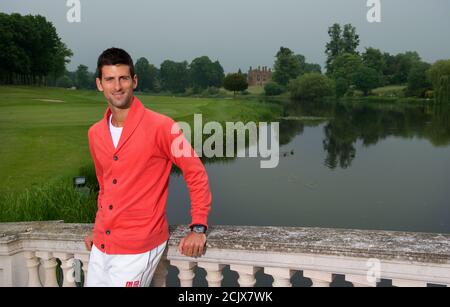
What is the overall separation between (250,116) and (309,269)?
125ft

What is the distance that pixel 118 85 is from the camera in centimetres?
269

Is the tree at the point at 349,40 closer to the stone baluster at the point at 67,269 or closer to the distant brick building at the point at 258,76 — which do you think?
the distant brick building at the point at 258,76

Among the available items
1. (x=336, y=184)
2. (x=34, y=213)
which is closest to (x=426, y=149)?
(x=336, y=184)

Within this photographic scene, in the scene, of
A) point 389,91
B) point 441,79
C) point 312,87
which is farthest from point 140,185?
point 389,91

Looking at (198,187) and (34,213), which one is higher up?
(198,187)

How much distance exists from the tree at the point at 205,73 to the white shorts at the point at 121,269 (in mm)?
A: 121077

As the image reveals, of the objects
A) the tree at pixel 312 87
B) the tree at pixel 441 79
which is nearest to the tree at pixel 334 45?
the tree at pixel 312 87

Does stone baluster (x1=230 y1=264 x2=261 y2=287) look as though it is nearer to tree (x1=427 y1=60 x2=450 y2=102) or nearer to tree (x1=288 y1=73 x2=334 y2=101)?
tree (x1=427 y1=60 x2=450 y2=102)

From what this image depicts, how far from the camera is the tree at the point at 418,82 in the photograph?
93625mm

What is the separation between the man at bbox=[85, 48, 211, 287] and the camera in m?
2.59

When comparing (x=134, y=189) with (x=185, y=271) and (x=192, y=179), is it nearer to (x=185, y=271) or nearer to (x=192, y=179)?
(x=192, y=179)

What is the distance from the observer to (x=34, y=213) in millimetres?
8828
